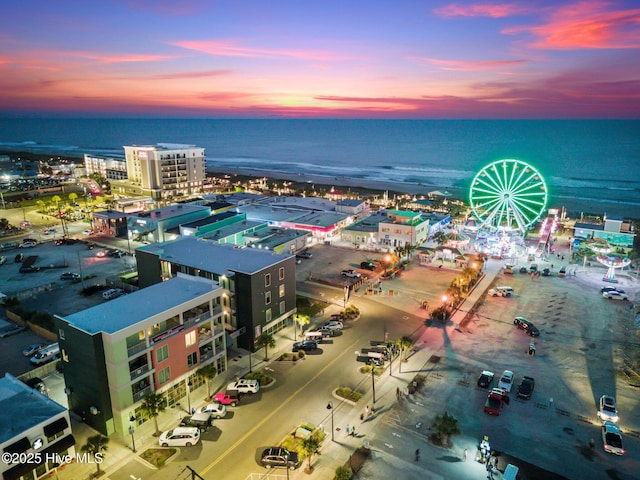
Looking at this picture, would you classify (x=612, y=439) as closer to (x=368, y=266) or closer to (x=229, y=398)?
(x=229, y=398)

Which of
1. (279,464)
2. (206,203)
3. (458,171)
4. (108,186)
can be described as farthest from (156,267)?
(458,171)

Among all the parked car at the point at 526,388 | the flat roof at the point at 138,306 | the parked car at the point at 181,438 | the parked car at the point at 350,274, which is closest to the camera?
the parked car at the point at 181,438

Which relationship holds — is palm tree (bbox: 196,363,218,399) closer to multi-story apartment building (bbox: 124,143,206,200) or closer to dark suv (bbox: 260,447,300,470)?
dark suv (bbox: 260,447,300,470)

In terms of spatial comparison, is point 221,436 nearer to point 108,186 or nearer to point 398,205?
point 398,205

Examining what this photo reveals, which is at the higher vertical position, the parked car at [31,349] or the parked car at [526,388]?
the parked car at [526,388]

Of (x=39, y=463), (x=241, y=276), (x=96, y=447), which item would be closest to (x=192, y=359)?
(x=241, y=276)

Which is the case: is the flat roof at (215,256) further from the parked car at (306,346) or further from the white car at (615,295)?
the white car at (615,295)

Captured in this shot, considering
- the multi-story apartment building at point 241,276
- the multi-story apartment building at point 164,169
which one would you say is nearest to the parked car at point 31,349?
the multi-story apartment building at point 241,276
